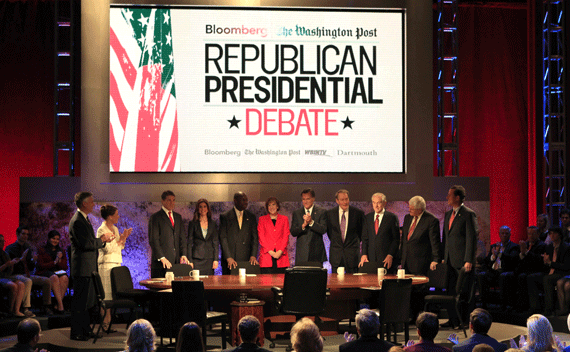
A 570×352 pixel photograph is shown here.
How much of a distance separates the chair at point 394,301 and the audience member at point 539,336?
227 cm

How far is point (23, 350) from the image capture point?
3.73 metres

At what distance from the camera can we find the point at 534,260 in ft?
28.7

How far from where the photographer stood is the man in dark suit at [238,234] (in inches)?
320

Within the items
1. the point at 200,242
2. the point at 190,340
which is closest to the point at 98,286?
the point at 200,242

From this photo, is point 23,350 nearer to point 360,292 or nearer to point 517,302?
point 360,292

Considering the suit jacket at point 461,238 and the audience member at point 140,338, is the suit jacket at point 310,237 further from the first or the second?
the audience member at point 140,338

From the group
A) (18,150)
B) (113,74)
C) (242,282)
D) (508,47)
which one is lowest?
(242,282)

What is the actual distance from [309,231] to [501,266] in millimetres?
3014

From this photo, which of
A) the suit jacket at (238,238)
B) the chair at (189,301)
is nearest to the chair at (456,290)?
the suit jacket at (238,238)

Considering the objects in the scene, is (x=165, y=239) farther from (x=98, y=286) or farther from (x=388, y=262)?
(x=388, y=262)

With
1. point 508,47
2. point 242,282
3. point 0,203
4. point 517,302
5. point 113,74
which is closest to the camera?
point 242,282

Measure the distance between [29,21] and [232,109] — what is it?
4.15 m

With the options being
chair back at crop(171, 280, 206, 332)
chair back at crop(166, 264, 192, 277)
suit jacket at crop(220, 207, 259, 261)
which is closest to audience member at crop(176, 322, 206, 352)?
chair back at crop(171, 280, 206, 332)

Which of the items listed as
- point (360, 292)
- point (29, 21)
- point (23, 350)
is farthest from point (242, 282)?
point (29, 21)
